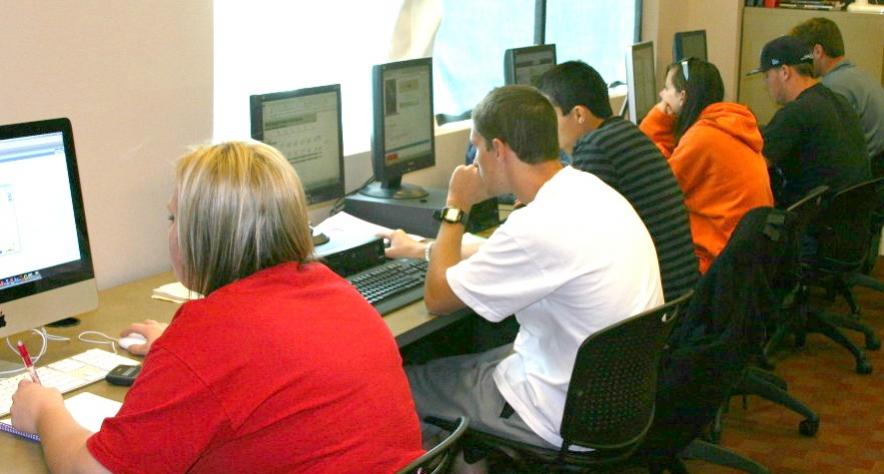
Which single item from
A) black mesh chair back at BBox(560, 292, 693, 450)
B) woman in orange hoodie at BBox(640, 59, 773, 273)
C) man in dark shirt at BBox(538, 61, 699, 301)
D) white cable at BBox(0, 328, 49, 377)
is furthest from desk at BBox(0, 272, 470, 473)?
woman in orange hoodie at BBox(640, 59, 773, 273)

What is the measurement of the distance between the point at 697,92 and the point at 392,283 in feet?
5.62

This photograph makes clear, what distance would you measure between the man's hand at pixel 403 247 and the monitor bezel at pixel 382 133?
43 cm

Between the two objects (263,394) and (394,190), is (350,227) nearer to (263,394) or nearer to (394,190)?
(394,190)

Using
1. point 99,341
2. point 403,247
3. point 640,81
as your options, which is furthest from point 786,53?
point 99,341

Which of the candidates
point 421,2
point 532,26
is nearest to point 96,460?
point 421,2

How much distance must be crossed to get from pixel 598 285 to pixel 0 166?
4.07 feet

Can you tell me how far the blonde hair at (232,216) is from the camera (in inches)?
60.6

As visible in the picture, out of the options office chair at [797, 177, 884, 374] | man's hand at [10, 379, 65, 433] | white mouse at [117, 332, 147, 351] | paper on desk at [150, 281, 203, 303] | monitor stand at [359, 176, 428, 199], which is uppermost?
monitor stand at [359, 176, 428, 199]

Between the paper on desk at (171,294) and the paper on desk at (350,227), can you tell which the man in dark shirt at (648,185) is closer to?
the paper on desk at (350,227)

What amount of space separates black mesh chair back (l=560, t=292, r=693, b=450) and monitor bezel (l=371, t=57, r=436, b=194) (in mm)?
1308

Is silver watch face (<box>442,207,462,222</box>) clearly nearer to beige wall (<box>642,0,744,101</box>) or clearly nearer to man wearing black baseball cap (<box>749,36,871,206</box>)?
man wearing black baseball cap (<box>749,36,871,206</box>)

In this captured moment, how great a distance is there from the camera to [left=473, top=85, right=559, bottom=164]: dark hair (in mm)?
2373

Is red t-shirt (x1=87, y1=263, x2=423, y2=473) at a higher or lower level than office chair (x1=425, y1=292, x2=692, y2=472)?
higher

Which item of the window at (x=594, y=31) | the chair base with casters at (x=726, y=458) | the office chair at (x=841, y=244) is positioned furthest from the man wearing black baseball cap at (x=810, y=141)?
the chair base with casters at (x=726, y=458)
